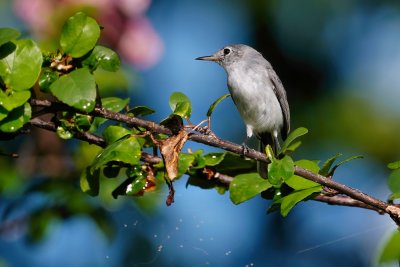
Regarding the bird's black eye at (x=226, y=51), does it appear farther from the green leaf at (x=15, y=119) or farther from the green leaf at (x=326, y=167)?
the green leaf at (x=15, y=119)

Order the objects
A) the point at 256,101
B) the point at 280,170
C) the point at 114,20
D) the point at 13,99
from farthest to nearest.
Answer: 1. the point at 256,101
2. the point at 114,20
3. the point at 280,170
4. the point at 13,99

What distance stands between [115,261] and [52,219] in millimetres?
230

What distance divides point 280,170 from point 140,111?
0.26m

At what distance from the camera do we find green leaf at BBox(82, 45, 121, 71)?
43.0 inches

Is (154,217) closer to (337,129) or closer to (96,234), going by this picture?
(96,234)

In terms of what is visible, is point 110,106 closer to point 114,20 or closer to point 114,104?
point 114,104

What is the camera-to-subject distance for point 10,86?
100cm

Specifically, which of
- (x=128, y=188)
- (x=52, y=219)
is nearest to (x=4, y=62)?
(x=128, y=188)

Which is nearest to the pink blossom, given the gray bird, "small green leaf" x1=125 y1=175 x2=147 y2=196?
the gray bird

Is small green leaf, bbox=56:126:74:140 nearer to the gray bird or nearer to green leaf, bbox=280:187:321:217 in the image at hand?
green leaf, bbox=280:187:321:217

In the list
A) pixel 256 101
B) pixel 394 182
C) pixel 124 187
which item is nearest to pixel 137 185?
pixel 124 187

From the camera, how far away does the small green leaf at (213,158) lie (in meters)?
1.25

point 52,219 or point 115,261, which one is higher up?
point 52,219

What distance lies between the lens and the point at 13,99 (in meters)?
0.98
